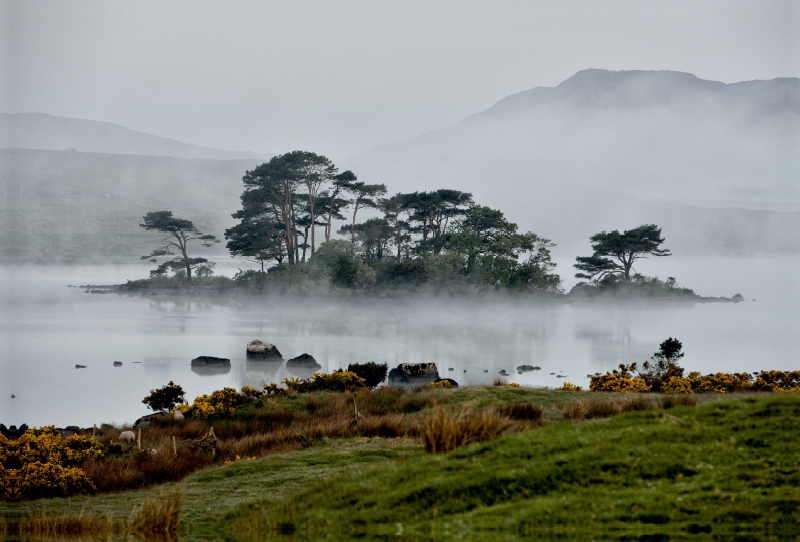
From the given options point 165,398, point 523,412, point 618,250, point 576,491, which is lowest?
point 165,398

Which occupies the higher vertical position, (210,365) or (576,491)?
(576,491)

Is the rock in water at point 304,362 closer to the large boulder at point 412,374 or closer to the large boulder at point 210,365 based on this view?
the large boulder at point 210,365

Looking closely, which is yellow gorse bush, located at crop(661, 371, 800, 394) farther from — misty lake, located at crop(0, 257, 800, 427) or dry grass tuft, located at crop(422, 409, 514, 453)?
misty lake, located at crop(0, 257, 800, 427)

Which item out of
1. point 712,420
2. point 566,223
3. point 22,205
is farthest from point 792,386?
point 22,205

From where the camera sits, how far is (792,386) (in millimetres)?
11641

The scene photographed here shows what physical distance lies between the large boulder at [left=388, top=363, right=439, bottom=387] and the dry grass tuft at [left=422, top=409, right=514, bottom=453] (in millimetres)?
13488

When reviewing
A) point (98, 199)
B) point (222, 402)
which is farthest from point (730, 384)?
point (98, 199)

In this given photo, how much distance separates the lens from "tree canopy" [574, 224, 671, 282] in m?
42.9

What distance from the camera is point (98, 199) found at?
9412cm

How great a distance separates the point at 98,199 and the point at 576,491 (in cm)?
10111

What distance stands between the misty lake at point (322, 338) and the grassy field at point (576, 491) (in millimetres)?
11176

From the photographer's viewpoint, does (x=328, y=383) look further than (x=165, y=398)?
Yes

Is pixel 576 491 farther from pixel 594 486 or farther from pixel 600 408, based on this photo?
pixel 600 408

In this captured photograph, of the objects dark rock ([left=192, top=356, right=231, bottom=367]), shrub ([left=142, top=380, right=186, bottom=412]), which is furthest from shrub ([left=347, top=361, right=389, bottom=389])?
dark rock ([left=192, top=356, right=231, bottom=367])
